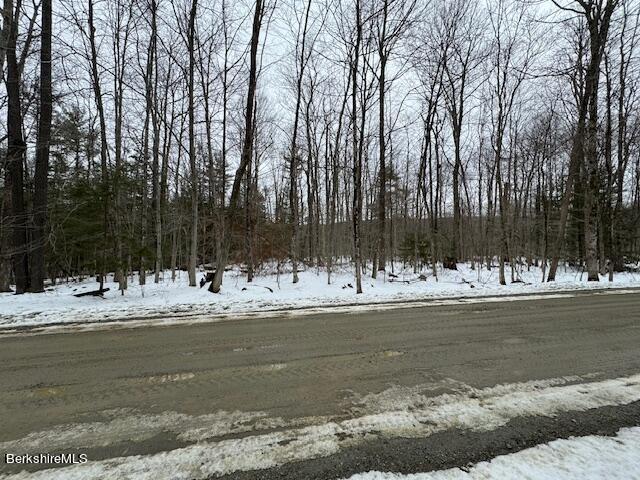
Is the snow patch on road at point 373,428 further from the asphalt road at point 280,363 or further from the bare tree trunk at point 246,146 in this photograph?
the bare tree trunk at point 246,146

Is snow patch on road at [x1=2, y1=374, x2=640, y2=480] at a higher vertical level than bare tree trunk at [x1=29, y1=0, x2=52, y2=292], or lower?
lower

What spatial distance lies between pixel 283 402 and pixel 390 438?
1.07 m

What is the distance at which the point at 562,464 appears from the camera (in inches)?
91.4

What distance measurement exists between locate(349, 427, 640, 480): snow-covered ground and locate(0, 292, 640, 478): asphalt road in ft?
0.63

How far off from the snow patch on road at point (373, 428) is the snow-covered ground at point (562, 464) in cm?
40

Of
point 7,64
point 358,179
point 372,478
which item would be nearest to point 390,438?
point 372,478

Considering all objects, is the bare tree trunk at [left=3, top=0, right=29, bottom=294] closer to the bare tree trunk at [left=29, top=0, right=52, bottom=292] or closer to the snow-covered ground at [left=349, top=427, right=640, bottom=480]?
the bare tree trunk at [left=29, top=0, right=52, bottom=292]

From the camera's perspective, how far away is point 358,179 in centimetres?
1316

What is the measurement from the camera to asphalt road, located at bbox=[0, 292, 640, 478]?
3152mm

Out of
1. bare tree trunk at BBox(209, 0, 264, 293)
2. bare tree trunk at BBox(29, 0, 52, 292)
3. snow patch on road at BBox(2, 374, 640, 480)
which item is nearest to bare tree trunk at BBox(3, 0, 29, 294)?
bare tree trunk at BBox(29, 0, 52, 292)

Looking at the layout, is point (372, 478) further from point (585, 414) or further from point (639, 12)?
point (639, 12)

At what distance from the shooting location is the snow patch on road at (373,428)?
228 cm

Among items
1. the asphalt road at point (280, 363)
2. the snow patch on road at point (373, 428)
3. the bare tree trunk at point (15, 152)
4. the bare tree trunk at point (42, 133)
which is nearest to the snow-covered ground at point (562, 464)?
the asphalt road at point (280, 363)

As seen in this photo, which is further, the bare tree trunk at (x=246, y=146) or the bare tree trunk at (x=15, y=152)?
the bare tree trunk at (x=246, y=146)
